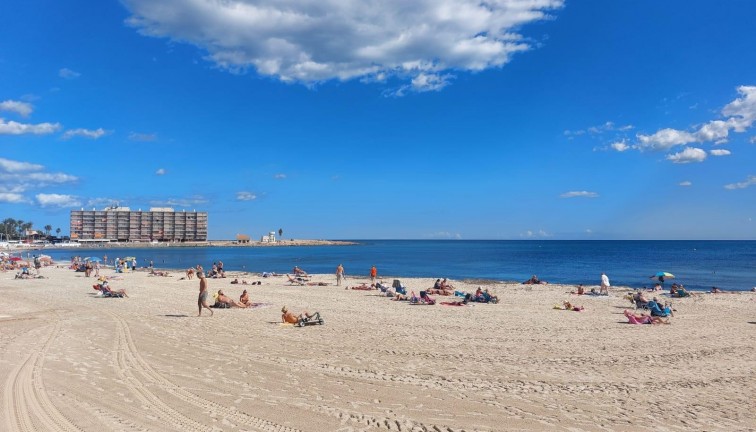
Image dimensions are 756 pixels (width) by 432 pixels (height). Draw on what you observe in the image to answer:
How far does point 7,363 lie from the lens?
8.41m

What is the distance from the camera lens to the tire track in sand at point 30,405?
5578 millimetres

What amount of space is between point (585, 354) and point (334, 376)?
5873 mm

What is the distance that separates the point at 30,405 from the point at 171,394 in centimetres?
180

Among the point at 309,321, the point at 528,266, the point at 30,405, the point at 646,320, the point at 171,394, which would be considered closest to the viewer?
the point at 30,405

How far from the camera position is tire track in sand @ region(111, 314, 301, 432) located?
573 cm

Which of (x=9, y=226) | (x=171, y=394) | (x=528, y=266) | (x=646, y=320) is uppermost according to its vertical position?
(x=9, y=226)

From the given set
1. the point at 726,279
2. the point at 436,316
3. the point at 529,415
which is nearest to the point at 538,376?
the point at 529,415

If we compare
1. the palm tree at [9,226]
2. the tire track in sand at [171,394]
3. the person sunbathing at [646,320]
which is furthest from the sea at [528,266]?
the palm tree at [9,226]

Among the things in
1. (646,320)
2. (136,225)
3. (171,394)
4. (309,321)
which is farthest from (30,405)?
(136,225)

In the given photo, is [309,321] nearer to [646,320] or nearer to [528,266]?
[646,320]

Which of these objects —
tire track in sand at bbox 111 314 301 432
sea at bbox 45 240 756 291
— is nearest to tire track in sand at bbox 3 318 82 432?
tire track in sand at bbox 111 314 301 432

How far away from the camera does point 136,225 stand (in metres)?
165

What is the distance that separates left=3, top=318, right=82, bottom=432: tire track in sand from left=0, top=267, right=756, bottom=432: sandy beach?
31 millimetres

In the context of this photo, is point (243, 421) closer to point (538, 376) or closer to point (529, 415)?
point (529, 415)
